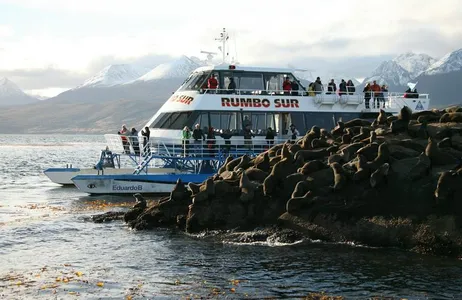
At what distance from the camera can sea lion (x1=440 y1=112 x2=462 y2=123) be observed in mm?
25083

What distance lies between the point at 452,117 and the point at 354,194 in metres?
6.17

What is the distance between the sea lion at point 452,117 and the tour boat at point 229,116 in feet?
45.3

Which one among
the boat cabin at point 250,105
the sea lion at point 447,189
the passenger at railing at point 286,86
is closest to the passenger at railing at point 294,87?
the boat cabin at point 250,105

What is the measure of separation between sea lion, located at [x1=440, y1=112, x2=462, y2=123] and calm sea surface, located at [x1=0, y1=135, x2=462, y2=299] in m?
7.12

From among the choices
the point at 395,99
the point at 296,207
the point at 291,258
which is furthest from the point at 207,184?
the point at 395,99

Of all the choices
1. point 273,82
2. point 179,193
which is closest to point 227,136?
point 273,82

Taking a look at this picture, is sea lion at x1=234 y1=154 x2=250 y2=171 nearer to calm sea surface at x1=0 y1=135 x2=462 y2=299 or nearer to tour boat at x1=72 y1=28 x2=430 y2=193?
calm sea surface at x1=0 y1=135 x2=462 y2=299

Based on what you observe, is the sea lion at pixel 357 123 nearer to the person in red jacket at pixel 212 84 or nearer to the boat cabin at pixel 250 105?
the boat cabin at pixel 250 105

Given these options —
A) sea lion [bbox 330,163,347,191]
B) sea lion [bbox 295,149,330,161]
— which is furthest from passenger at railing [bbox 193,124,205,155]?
sea lion [bbox 330,163,347,191]

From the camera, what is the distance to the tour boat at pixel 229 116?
37125mm

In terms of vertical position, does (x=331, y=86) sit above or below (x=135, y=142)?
above

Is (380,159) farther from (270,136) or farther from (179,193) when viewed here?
(270,136)

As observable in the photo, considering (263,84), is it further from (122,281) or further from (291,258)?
(122,281)

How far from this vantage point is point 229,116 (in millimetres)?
38594
